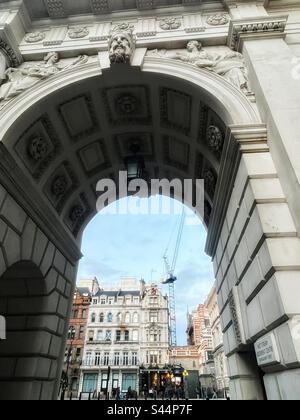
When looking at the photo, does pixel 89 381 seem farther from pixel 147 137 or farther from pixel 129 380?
pixel 147 137

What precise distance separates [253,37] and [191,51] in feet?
5.35

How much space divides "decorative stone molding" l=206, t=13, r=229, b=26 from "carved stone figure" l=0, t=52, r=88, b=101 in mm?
3851

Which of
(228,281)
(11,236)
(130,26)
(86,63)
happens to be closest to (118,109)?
(86,63)

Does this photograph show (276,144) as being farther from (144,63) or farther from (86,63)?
(86,63)

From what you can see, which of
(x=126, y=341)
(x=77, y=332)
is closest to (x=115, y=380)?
(x=126, y=341)

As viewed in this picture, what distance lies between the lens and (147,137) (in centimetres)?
922

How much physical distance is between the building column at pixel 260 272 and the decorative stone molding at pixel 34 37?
23.2 ft

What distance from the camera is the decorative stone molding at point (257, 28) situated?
686 cm

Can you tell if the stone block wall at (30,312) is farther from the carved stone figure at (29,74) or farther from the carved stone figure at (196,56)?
the carved stone figure at (196,56)

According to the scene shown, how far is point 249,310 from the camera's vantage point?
524 centimetres

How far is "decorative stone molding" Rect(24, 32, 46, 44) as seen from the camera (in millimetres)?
8578

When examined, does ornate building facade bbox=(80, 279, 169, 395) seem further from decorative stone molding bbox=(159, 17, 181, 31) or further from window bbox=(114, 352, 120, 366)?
decorative stone molding bbox=(159, 17, 181, 31)

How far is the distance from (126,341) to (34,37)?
6276 cm
